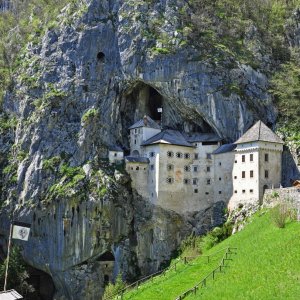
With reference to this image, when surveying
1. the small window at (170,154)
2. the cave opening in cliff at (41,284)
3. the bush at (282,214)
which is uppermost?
the small window at (170,154)

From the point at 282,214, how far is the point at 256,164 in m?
15.8

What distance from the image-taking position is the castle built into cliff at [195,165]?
72375 millimetres

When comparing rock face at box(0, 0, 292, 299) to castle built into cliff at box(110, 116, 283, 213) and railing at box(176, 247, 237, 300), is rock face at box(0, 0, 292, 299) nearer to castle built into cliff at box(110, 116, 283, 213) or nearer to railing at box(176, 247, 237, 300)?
castle built into cliff at box(110, 116, 283, 213)

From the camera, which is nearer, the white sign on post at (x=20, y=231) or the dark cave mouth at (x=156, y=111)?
the white sign on post at (x=20, y=231)

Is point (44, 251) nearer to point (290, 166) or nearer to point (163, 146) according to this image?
point (163, 146)

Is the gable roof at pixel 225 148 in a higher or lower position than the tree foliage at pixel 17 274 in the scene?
higher

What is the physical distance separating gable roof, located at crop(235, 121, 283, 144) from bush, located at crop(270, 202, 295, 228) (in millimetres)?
13825

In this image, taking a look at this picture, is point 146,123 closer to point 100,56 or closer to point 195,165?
point 195,165

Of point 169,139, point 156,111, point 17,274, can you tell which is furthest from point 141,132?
point 17,274

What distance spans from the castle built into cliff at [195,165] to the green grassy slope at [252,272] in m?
11.6

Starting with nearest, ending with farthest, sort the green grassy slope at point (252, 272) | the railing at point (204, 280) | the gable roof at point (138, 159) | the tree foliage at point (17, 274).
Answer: the green grassy slope at point (252, 272) → the railing at point (204, 280) → the tree foliage at point (17, 274) → the gable roof at point (138, 159)

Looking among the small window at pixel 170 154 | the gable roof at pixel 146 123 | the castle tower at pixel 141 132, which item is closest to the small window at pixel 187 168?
the small window at pixel 170 154

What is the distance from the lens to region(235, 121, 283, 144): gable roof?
235 ft

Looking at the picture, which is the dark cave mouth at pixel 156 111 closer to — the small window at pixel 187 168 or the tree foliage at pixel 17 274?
the small window at pixel 187 168
